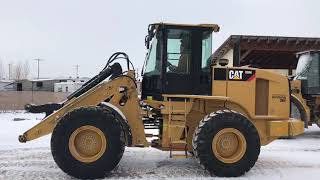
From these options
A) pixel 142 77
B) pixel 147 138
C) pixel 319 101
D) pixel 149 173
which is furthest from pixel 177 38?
pixel 319 101

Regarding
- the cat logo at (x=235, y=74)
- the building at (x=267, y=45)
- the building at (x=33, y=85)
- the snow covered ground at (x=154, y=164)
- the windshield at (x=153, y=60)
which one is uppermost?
the building at (x=267, y=45)

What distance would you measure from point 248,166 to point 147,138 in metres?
1.90

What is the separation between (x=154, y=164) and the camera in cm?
929

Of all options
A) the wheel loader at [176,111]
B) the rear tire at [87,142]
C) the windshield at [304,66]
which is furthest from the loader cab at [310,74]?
the rear tire at [87,142]

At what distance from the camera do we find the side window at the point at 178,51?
8.56m

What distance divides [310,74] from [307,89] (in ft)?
1.81

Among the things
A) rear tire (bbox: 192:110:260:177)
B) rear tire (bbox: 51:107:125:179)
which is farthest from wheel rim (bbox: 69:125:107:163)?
rear tire (bbox: 192:110:260:177)

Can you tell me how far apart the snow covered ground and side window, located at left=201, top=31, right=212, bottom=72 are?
6.26 ft

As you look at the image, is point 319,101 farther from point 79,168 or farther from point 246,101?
point 79,168

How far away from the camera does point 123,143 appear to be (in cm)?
802

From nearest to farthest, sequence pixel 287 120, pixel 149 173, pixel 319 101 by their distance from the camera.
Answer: pixel 149 173
pixel 287 120
pixel 319 101

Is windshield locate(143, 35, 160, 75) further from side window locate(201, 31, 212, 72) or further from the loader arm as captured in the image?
side window locate(201, 31, 212, 72)

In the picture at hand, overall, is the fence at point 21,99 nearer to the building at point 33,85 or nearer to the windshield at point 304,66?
the windshield at point 304,66

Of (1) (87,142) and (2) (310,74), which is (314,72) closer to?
(2) (310,74)
